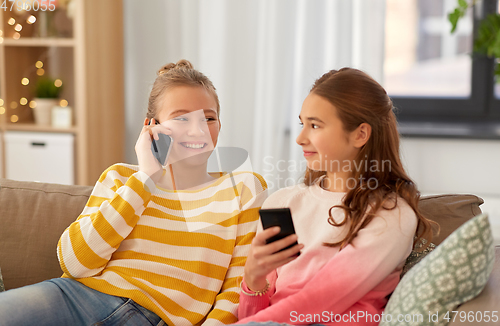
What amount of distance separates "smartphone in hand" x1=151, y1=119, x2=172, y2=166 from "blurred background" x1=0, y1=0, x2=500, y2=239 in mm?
1211

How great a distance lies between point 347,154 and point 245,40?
174 cm

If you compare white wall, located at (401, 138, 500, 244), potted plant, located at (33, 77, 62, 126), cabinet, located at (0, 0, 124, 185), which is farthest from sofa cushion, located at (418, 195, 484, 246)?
potted plant, located at (33, 77, 62, 126)

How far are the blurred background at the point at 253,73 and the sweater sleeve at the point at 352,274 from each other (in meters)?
1.57

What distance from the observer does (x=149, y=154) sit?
51.6 inches

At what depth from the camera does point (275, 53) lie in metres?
2.71

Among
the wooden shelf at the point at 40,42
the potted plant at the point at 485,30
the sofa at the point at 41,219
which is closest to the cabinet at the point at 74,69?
the wooden shelf at the point at 40,42

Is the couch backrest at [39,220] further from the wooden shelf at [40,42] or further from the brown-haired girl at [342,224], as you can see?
the wooden shelf at [40,42]

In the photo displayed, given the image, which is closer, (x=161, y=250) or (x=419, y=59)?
(x=161, y=250)

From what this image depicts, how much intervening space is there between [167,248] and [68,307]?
0.26 meters

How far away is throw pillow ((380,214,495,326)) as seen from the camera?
0.91 metres

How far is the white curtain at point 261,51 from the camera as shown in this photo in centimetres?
264

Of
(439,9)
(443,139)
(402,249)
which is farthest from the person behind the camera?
(439,9)

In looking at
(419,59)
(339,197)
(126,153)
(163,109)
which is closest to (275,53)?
(419,59)

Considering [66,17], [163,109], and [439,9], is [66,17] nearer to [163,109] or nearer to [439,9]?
[163,109]
